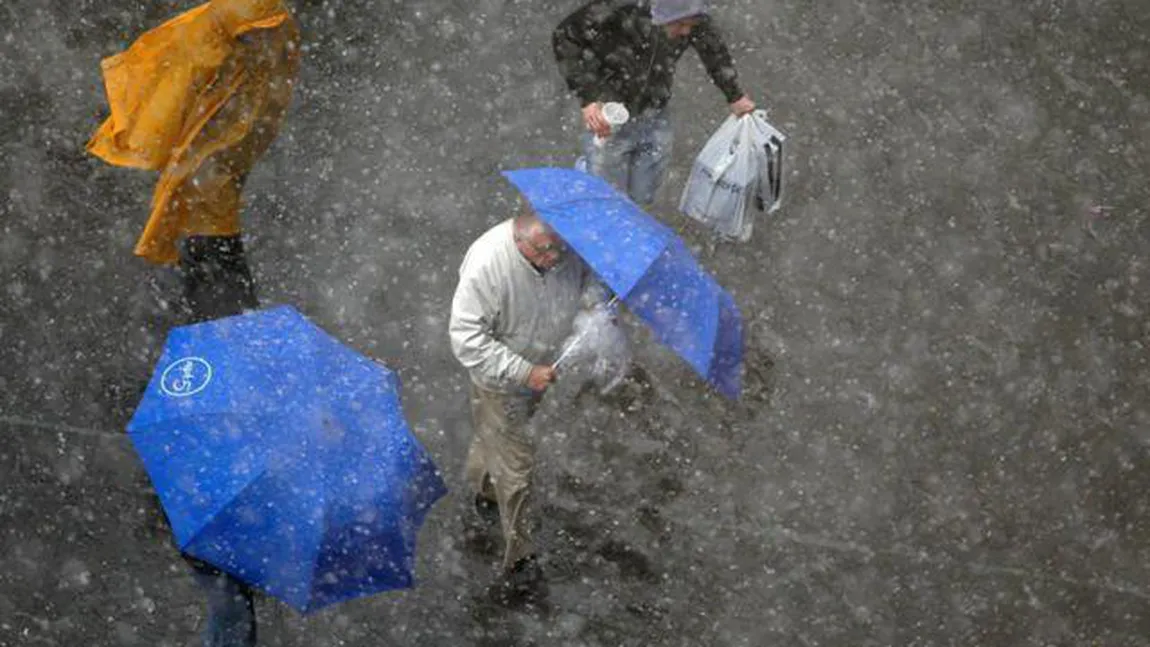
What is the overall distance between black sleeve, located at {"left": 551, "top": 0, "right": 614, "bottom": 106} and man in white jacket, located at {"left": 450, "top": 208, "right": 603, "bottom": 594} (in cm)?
97

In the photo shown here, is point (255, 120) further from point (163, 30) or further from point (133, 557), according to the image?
point (133, 557)

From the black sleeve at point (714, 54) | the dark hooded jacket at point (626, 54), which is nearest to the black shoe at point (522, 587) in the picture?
the dark hooded jacket at point (626, 54)

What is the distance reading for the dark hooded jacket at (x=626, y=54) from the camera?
255 inches

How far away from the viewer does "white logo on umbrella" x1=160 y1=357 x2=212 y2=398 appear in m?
5.28

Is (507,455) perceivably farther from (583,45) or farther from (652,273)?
(583,45)

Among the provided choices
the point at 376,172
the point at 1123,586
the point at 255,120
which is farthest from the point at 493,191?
the point at 1123,586

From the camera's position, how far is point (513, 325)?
19.3 feet

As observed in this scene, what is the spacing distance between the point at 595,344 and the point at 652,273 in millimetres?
718

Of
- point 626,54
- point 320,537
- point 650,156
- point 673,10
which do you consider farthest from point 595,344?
point 320,537

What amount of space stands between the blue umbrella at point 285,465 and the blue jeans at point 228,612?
0.80 m

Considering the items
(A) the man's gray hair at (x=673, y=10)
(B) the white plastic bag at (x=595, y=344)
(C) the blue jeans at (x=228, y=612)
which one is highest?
(A) the man's gray hair at (x=673, y=10)

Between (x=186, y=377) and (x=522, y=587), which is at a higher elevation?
(x=186, y=377)

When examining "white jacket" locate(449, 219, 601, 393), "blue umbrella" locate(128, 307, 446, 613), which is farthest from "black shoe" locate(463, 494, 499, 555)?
"blue umbrella" locate(128, 307, 446, 613)

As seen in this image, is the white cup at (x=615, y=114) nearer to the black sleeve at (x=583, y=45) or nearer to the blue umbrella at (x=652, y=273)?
the black sleeve at (x=583, y=45)
